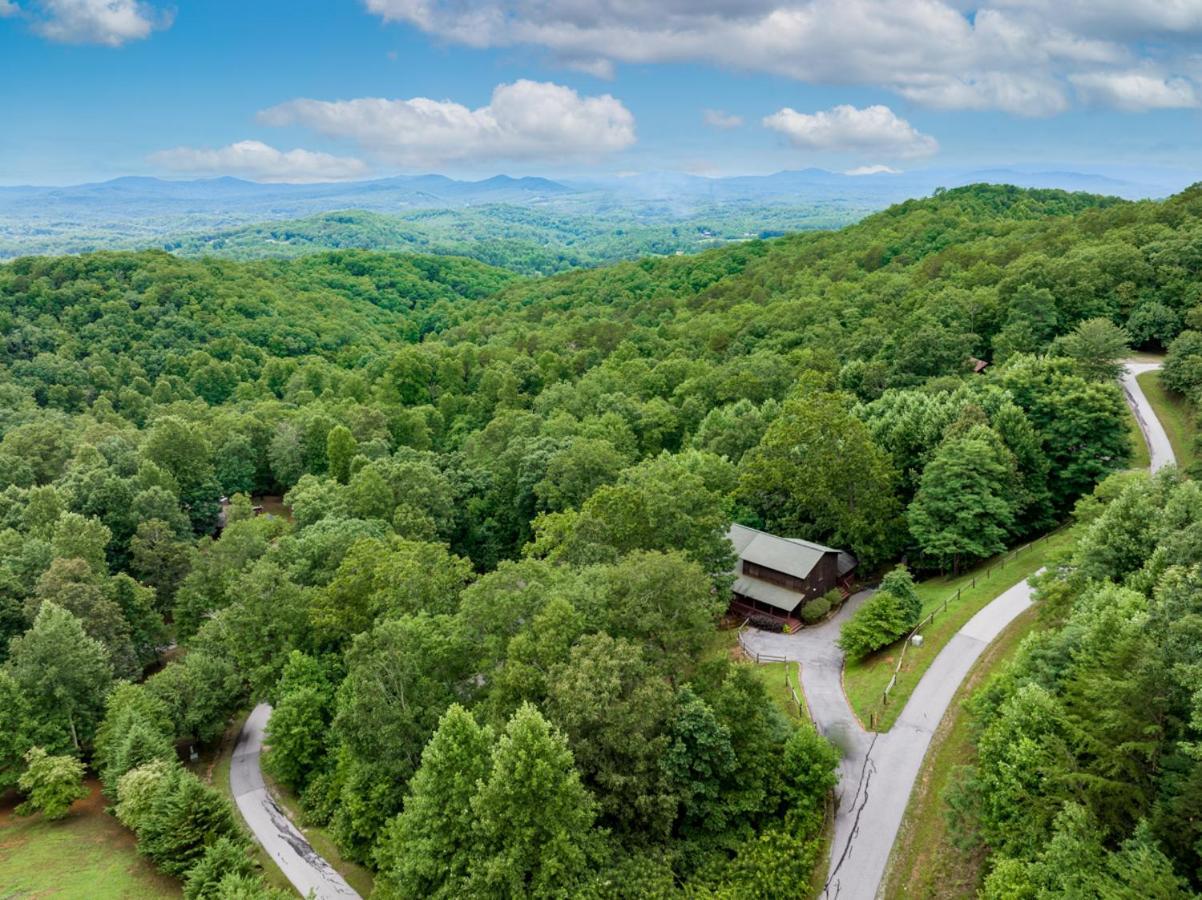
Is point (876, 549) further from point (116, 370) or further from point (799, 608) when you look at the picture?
point (116, 370)

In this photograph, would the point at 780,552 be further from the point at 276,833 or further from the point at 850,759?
the point at 276,833

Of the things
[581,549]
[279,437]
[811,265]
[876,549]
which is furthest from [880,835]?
[811,265]

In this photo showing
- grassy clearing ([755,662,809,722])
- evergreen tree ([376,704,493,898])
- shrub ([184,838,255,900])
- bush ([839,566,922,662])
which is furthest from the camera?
bush ([839,566,922,662])

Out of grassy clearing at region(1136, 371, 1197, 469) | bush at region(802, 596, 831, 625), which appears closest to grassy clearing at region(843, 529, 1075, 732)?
bush at region(802, 596, 831, 625)

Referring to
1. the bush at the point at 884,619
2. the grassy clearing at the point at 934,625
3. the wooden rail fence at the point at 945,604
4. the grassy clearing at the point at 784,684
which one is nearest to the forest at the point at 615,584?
the wooden rail fence at the point at 945,604

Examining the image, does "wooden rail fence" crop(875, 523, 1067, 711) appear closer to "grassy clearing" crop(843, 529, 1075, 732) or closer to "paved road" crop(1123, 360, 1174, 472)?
"grassy clearing" crop(843, 529, 1075, 732)

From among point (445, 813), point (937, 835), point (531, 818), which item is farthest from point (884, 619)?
point (445, 813)
